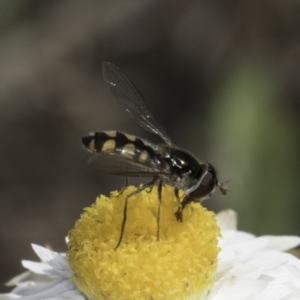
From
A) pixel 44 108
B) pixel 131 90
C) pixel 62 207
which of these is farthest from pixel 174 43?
pixel 131 90

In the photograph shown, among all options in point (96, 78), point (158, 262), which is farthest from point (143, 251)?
point (96, 78)

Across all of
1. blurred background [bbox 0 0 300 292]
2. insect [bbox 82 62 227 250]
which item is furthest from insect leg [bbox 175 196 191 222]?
blurred background [bbox 0 0 300 292]

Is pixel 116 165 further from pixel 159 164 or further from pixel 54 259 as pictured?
pixel 54 259

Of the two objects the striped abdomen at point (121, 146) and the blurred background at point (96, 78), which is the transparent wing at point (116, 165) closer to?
the striped abdomen at point (121, 146)

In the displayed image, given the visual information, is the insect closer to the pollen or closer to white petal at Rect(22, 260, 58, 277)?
the pollen

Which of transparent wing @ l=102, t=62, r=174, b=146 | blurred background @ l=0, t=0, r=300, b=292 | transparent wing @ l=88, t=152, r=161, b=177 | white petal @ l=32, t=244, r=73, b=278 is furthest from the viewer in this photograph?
blurred background @ l=0, t=0, r=300, b=292
